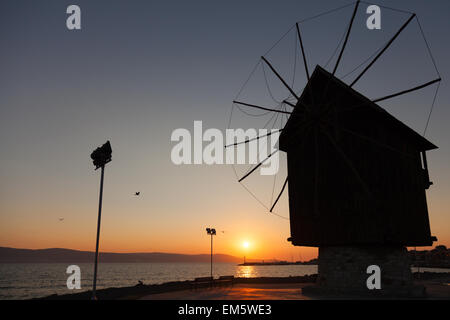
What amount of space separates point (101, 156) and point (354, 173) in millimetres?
13513

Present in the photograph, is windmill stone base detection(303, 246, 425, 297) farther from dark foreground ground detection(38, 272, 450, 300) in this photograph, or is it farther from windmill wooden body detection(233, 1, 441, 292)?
dark foreground ground detection(38, 272, 450, 300)

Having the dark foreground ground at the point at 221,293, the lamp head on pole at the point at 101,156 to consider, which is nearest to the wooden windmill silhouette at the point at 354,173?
the dark foreground ground at the point at 221,293

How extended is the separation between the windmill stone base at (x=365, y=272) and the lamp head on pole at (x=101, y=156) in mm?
13402

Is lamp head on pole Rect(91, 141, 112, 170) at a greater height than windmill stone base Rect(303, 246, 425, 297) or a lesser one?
greater

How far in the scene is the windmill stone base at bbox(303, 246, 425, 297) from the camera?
18.3 metres

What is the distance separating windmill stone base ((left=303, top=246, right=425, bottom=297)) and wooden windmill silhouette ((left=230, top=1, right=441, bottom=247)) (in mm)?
722

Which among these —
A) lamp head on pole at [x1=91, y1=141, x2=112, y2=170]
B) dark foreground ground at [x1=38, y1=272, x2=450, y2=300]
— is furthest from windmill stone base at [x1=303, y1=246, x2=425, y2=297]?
lamp head on pole at [x1=91, y1=141, x2=112, y2=170]

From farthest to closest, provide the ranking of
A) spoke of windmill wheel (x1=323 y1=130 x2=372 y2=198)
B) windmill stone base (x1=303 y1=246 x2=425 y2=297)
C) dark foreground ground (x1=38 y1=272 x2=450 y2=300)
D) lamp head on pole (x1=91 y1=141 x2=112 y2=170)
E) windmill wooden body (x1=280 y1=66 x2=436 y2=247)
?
1. lamp head on pole (x1=91 y1=141 x2=112 y2=170)
2. dark foreground ground (x1=38 y1=272 x2=450 y2=300)
3. windmill wooden body (x1=280 y1=66 x2=436 y2=247)
4. windmill stone base (x1=303 y1=246 x2=425 y2=297)
5. spoke of windmill wheel (x1=323 y1=130 x2=372 y2=198)

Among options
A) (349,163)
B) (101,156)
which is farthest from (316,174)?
(101,156)

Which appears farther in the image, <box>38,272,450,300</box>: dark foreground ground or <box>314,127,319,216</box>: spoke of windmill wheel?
<box>314,127,319,216</box>: spoke of windmill wheel

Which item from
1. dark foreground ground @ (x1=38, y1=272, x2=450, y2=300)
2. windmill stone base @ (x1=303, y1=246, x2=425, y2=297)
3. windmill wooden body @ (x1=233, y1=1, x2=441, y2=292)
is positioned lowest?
dark foreground ground @ (x1=38, y1=272, x2=450, y2=300)

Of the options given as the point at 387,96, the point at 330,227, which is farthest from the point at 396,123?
the point at 330,227

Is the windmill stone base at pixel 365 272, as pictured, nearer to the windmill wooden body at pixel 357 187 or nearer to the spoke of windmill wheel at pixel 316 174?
the windmill wooden body at pixel 357 187
